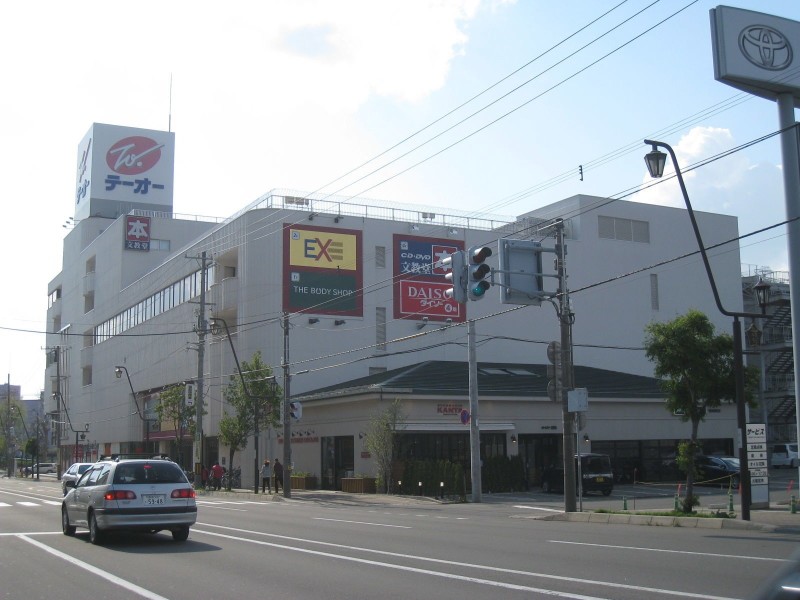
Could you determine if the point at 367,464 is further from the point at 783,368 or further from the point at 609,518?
the point at 783,368

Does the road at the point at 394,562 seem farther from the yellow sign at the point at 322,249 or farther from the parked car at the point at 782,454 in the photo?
the parked car at the point at 782,454

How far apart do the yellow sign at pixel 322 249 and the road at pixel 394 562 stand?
30.6 meters

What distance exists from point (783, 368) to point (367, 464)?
36.8m

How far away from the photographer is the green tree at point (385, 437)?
39.0 meters

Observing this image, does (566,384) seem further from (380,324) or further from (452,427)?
(380,324)

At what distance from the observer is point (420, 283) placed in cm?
5400

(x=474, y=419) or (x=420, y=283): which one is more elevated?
(x=420, y=283)

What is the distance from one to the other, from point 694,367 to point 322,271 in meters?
31.8

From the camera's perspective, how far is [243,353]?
51.8 meters

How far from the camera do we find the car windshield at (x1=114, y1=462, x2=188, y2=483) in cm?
1623

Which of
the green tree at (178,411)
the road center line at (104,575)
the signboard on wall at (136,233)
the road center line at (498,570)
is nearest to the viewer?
the road center line at (498,570)

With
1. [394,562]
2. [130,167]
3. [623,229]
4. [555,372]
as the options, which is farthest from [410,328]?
[130,167]

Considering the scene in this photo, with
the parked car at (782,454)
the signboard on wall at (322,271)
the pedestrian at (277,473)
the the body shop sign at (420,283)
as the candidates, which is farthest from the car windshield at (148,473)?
the parked car at (782,454)

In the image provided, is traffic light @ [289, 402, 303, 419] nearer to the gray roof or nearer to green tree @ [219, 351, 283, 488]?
the gray roof
